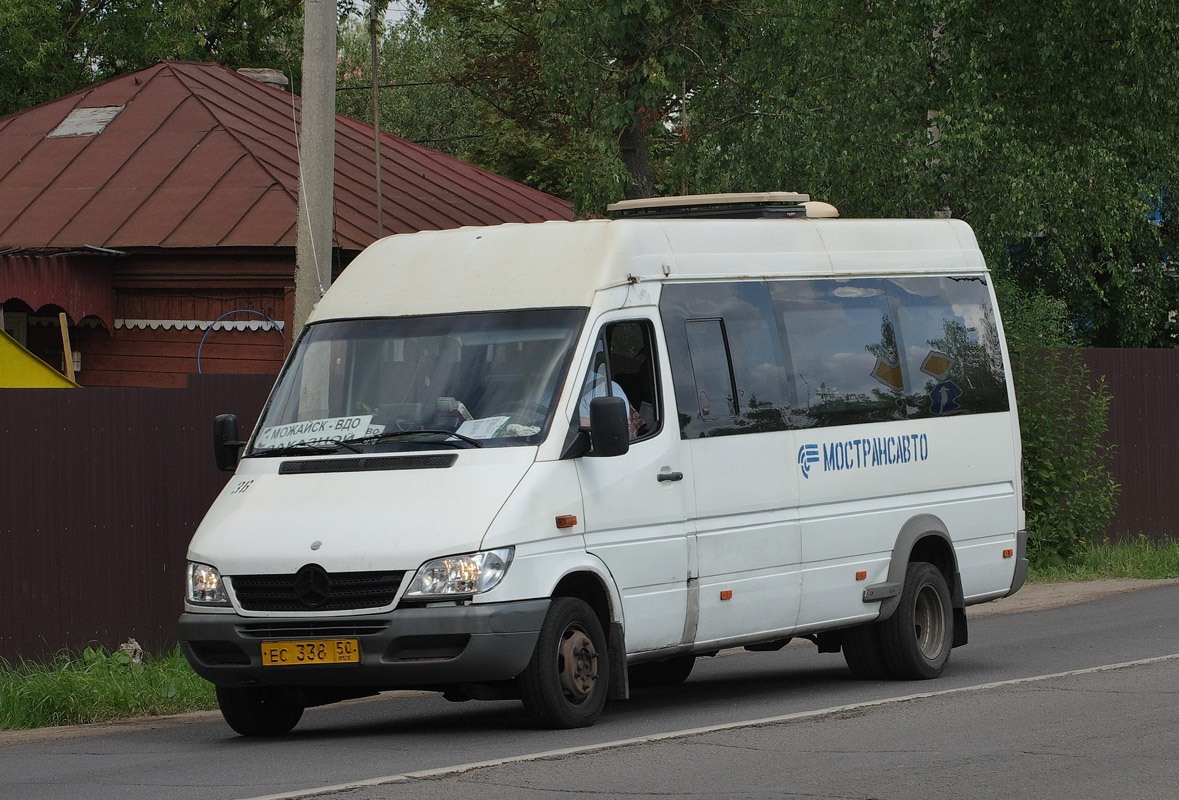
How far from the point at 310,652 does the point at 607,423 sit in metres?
1.77

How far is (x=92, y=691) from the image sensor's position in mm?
10891

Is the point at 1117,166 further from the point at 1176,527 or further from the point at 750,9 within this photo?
the point at 750,9

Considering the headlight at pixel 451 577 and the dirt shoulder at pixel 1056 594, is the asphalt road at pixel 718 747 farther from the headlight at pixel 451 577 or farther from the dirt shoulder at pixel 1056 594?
the dirt shoulder at pixel 1056 594

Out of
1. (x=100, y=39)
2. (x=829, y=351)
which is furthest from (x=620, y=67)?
(x=100, y=39)

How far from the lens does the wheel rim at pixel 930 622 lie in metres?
11.5

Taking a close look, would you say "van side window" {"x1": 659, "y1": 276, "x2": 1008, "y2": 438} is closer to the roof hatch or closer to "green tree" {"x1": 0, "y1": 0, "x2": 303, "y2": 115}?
the roof hatch

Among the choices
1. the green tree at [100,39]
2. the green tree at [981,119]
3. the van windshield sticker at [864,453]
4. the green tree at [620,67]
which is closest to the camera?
the van windshield sticker at [864,453]

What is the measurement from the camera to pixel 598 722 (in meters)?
9.45

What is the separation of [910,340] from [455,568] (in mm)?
4310

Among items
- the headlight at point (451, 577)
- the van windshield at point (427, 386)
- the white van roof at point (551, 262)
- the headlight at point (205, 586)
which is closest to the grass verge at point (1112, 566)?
the white van roof at point (551, 262)

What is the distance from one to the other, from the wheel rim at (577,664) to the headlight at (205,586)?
65.3 inches

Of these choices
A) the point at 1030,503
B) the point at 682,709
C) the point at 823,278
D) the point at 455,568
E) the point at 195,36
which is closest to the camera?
the point at 455,568

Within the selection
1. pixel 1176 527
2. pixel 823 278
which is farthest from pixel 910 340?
pixel 1176 527

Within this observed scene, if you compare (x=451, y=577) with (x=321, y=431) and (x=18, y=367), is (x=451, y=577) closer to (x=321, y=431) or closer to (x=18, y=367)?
(x=321, y=431)
